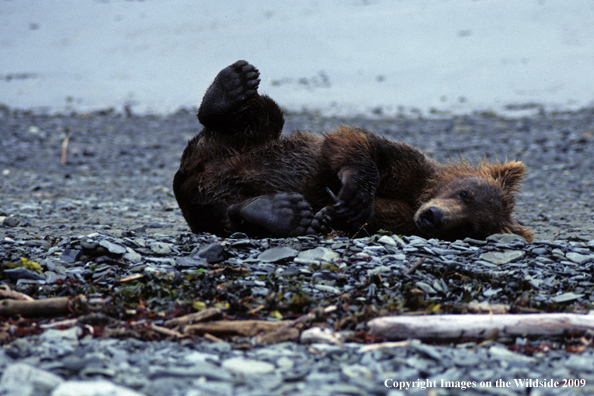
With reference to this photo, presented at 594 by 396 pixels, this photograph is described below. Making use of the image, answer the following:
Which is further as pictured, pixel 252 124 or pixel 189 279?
pixel 252 124

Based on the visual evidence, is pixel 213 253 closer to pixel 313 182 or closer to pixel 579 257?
pixel 313 182

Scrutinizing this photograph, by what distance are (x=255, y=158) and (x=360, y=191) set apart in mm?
1045

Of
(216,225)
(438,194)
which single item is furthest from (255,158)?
(438,194)

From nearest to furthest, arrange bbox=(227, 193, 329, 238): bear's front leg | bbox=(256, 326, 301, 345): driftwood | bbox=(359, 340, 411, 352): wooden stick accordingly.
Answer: bbox=(359, 340, 411, 352): wooden stick
bbox=(256, 326, 301, 345): driftwood
bbox=(227, 193, 329, 238): bear's front leg

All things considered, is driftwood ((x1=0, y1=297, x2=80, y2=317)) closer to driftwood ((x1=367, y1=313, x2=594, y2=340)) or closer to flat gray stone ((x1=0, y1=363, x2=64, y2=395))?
flat gray stone ((x1=0, y1=363, x2=64, y2=395))

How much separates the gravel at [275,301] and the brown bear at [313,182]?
0.26 m

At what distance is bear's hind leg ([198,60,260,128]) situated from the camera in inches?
196

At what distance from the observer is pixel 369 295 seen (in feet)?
10.3

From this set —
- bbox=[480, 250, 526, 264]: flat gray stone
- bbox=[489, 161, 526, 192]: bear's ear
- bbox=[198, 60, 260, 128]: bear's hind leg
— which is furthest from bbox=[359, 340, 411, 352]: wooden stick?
bbox=[198, 60, 260, 128]: bear's hind leg

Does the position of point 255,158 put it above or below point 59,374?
above

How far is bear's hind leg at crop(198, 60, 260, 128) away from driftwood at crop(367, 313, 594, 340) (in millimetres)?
2905

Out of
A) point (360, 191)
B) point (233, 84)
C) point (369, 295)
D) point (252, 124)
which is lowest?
point (369, 295)

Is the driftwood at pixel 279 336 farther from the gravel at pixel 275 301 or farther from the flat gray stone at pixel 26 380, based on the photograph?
the flat gray stone at pixel 26 380

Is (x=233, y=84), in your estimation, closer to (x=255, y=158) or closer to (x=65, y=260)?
(x=255, y=158)
